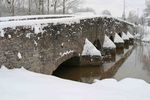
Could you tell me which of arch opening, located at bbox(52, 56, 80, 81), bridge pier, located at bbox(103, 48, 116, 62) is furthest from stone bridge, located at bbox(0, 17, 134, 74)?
bridge pier, located at bbox(103, 48, 116, 62)

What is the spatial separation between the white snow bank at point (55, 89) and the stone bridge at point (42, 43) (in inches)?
35.5

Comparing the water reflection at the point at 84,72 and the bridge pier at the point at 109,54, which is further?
the bridge pier at the point at 109,54

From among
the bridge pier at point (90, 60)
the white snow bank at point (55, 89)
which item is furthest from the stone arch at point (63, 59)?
the white snow bank at point (55, 89)

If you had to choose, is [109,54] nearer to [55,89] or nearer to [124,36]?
[124,36]

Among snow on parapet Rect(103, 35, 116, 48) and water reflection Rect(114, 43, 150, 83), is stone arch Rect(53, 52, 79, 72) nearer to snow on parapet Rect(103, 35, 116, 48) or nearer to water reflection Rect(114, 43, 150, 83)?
water reflection Rect(114, 43, 150, 83)

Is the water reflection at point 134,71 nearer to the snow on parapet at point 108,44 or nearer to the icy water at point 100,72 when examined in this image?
the icy water at point 100,72

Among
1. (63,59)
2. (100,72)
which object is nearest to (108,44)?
(100,72)

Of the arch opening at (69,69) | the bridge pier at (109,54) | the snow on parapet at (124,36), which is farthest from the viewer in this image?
the snow on parapet at (124,36)

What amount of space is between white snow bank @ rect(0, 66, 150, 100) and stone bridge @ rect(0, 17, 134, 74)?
2.96 feet

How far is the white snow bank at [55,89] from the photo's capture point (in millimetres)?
6910


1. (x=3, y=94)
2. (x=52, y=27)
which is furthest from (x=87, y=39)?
(x=3, y=94)

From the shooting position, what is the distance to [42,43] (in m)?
11.8

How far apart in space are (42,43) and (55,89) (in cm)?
450

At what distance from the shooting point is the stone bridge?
31.2ft
